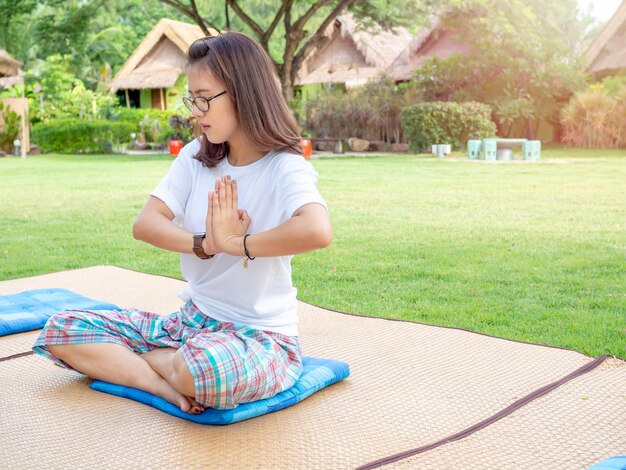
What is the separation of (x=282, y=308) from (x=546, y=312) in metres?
1.59

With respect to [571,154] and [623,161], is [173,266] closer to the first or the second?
[623,161]

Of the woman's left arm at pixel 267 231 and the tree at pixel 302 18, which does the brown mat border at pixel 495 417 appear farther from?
the tree at pixel 302 18

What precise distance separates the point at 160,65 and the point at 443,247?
75.8ft

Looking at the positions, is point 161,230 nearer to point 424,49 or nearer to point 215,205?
point 215,205

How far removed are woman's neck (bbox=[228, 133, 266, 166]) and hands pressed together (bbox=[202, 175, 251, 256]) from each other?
0.69ft

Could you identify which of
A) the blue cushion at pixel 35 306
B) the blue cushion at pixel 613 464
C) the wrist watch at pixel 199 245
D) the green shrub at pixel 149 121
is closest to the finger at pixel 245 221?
the wrist watch at pixel 199 245

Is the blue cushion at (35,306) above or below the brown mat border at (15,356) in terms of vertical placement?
above

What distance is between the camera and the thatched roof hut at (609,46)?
1691 centimetres

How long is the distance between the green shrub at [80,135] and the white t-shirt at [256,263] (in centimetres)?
1709

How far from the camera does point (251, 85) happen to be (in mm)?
2172

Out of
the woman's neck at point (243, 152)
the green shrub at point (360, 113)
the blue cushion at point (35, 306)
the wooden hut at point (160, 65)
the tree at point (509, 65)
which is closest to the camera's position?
the woman's neck at point (243, 152)

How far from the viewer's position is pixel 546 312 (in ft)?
11.2

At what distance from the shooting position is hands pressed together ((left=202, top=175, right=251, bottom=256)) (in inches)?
82.5

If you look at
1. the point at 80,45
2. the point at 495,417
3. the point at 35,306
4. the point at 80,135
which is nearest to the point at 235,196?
the point at 495,417
